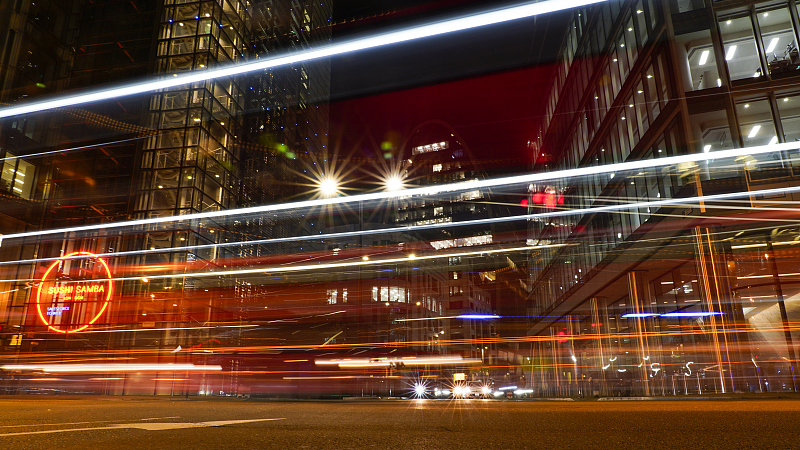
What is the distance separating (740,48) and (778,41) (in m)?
0.97

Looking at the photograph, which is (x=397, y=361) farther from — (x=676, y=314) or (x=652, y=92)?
(x=676, y=314)

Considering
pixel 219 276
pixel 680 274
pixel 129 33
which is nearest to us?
pixel 219 276

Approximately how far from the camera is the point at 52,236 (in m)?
23.8

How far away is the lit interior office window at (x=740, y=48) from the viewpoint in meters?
14.9

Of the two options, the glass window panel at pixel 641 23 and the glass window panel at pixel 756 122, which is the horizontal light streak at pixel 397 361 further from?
the glass window panel at pixel 641 23

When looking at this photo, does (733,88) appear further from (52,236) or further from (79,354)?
(52,236)

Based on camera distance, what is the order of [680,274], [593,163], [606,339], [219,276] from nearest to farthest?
[219,276] < [680,274] < [593,163] < [606,339]

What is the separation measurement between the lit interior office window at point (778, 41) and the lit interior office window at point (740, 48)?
0.98ft

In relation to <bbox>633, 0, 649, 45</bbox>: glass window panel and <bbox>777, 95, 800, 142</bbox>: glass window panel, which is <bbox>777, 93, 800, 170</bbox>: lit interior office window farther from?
<bbox>633, 0, 649, 45</bbox>: glass window panel

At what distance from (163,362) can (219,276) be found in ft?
24.2

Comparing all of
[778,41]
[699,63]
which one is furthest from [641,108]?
[778,41]

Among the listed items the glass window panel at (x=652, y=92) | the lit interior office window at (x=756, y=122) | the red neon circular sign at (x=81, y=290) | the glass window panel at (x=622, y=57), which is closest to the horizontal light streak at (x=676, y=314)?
the lit interior office window at (x=756, y=122)

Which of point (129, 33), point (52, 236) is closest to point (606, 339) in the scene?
point (52, 236)

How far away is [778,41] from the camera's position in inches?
579
